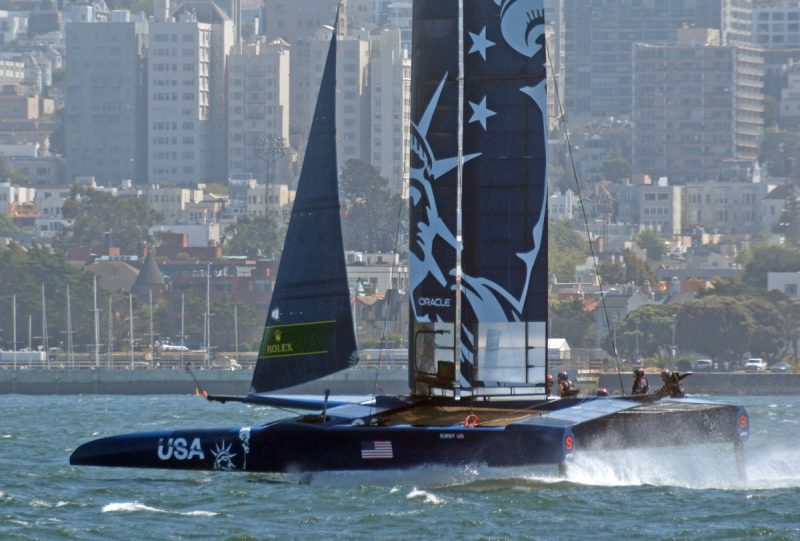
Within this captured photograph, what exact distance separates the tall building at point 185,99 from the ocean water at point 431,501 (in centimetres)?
11033

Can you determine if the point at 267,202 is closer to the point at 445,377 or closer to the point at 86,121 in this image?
the point at 86,121

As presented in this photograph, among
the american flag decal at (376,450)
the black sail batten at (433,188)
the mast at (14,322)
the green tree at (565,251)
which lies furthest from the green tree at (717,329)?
the american flag decal at (376,450)

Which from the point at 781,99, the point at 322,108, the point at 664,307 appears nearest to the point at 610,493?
the point at 322,108

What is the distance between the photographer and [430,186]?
1984 cm

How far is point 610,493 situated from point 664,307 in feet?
196

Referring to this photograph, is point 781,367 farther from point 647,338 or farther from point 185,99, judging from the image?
point 185,99

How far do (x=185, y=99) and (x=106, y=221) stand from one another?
95.3ft

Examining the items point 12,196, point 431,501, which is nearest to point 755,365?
point 431,501

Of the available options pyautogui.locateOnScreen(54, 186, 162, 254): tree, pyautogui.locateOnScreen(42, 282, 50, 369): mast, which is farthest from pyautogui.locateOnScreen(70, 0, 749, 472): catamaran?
pyautogui.locateOnScreen(54, 186, 162, 254): tree

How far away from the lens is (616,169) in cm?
14012

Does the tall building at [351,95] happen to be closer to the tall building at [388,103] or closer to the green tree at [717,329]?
the tall building at [388,103]

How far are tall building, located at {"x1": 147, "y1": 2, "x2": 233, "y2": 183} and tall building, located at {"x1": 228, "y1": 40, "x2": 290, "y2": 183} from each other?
1404 mm

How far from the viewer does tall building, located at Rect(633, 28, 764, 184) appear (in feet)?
461

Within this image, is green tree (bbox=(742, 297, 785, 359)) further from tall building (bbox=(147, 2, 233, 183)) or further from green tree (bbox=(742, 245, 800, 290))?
tall building (bbox=(147, 2, 233, 183))
